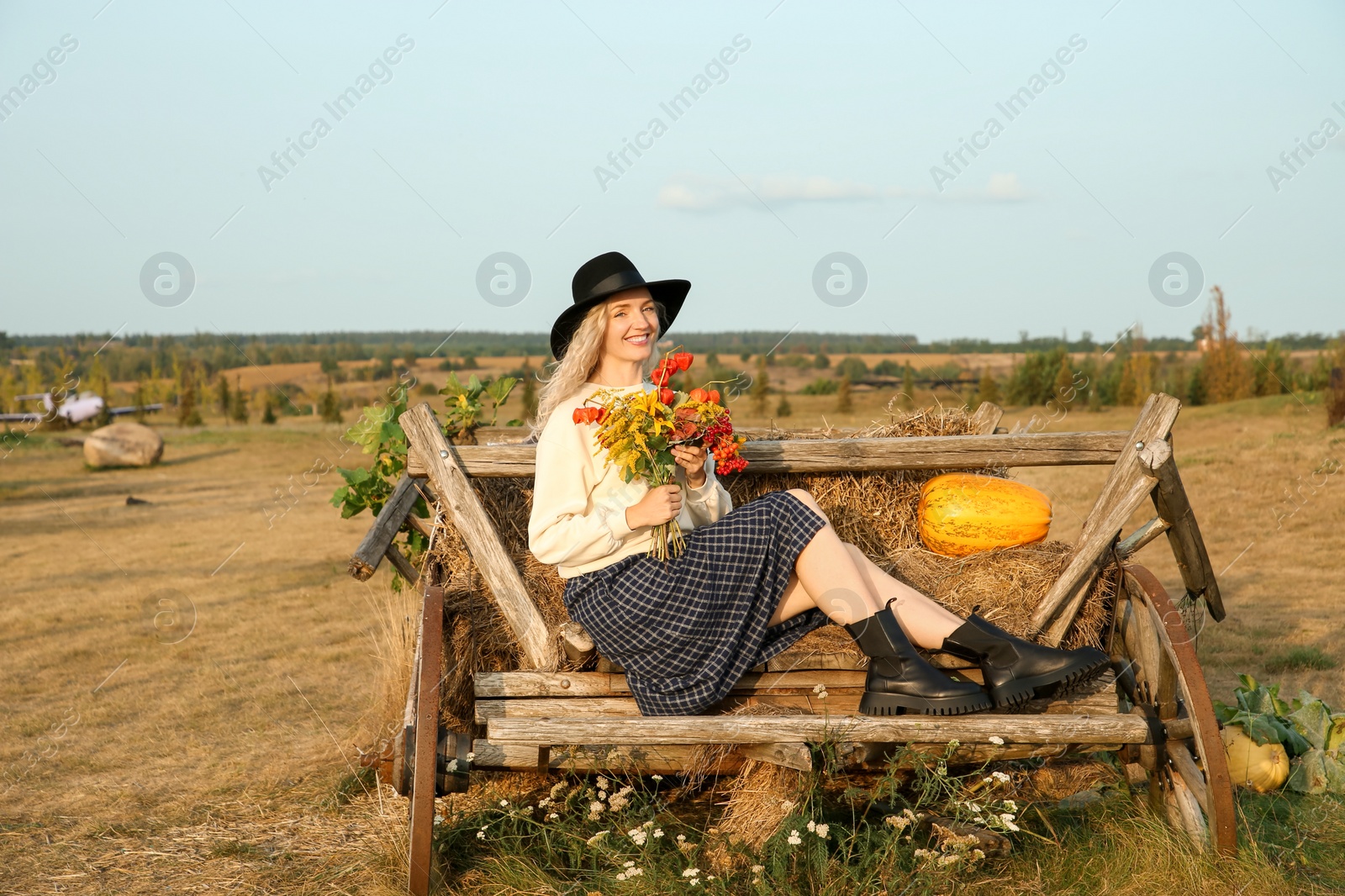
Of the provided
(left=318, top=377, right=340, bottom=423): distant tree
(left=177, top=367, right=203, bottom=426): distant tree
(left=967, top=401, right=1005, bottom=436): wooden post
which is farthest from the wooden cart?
(left=177, top=367, right=203, bottom=426): distant tree

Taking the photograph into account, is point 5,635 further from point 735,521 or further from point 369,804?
point 735,521

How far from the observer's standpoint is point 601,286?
439cm

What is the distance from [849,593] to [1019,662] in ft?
2.12

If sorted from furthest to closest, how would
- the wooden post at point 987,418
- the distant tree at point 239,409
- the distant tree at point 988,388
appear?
the distant tree at point 239,409
the distant tree at point 988,388
the wooden post at point 987,418

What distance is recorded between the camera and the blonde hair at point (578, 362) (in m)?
4.44

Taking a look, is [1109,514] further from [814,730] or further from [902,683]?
[814,730]

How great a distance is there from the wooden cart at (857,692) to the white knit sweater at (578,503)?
277 millimetres

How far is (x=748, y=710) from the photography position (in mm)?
3979

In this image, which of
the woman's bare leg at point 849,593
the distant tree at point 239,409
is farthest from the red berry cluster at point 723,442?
the distant tree at point 239,409

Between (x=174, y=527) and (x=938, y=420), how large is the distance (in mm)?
12547

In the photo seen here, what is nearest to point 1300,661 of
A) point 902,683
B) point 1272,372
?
point 902,683

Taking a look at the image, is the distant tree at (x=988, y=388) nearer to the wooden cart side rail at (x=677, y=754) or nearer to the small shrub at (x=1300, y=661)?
the small shrub at (x=1300, y=661)

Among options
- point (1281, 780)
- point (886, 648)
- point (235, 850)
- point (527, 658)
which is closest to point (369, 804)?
point (235, 850)

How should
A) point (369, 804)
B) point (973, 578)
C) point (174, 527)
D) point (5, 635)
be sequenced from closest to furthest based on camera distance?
point (973, 578) → point (369, 804) → point (5, 635) → point (174, 527)
